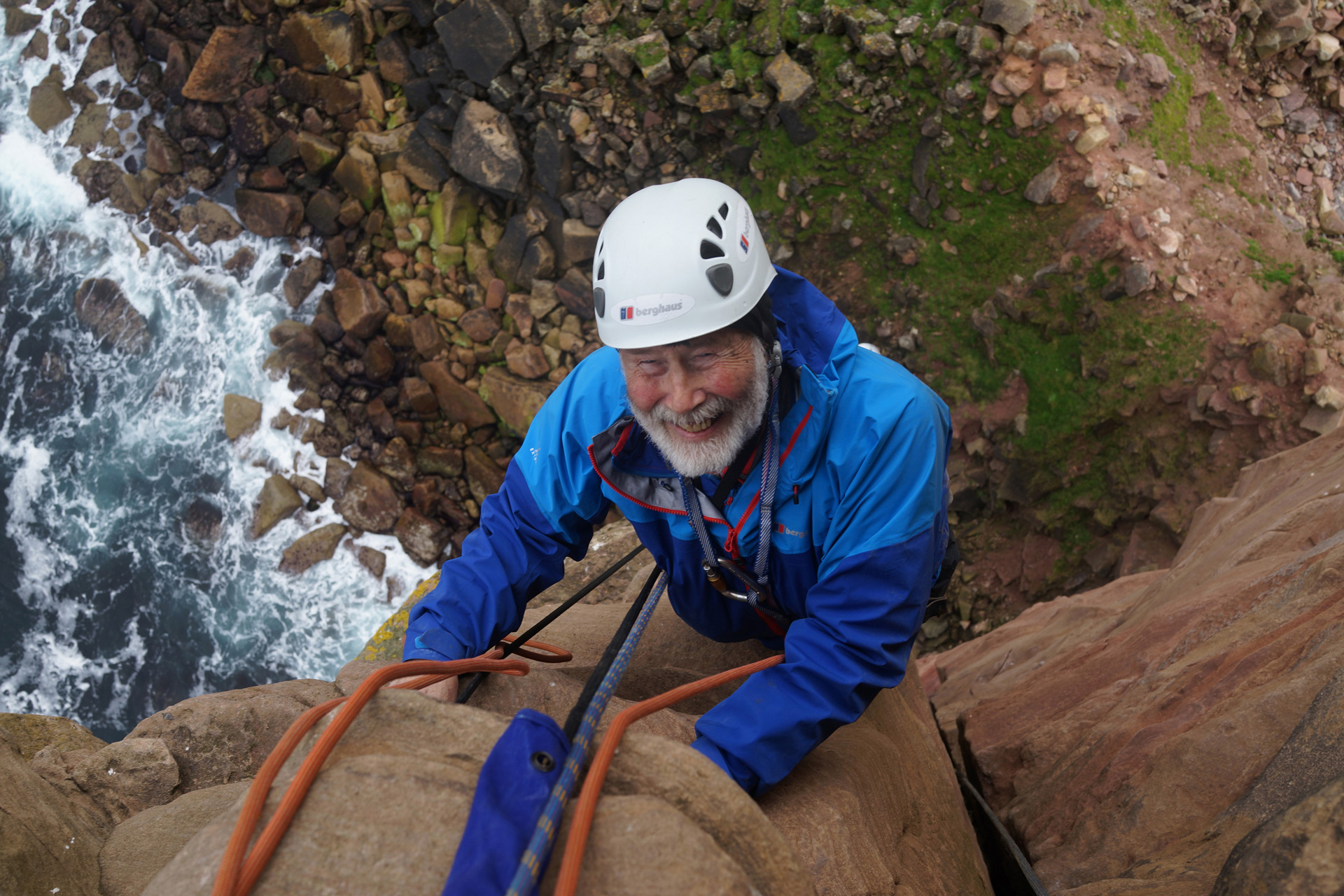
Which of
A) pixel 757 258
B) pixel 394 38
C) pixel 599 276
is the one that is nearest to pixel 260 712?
pixel 599 276

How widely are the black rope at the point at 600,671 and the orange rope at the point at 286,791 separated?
412 mm

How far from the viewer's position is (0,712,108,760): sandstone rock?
9.60ft

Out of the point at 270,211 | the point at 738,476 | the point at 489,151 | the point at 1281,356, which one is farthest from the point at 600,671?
the point at 270,211

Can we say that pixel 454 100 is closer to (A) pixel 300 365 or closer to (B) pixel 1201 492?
(A) pixel 300 365

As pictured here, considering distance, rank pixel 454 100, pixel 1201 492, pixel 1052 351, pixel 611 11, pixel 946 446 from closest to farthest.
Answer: pixel 946 446 < pixel 1201 492 < pixel 1052 351 < pixel 611 11 < pixel 454 100

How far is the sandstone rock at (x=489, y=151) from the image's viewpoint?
38.2 ft

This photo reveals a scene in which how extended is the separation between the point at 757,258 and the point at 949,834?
2138mm

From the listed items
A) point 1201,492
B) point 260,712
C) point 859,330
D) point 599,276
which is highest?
point 599,276

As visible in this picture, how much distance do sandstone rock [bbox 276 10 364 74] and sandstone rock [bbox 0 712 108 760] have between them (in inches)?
487

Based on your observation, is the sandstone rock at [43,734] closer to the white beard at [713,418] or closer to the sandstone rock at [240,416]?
the white beard at [713,418]

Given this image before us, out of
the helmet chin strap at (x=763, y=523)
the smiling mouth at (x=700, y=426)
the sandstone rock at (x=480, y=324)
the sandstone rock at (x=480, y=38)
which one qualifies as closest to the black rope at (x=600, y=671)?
the helmet chin strap at (x=763, y=523)

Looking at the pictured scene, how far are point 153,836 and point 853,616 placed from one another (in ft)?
7.14

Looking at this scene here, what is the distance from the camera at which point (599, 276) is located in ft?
9.44

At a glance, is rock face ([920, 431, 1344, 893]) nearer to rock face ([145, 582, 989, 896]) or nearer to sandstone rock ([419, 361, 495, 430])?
rock face ([145, 582, 989, 896])
